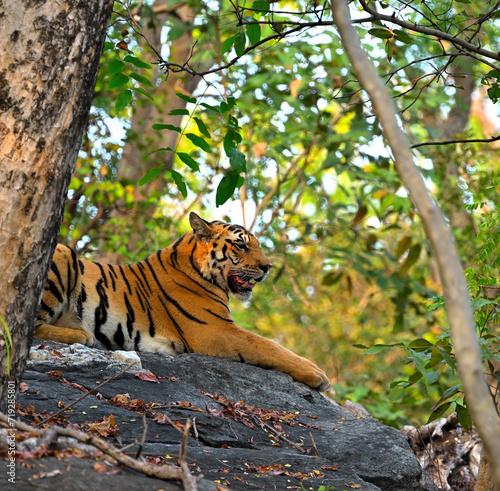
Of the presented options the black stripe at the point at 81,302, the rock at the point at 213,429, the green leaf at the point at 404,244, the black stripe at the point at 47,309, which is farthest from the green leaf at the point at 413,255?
the black stripe at the point at 47,309

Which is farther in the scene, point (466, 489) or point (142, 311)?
point (142, 311)

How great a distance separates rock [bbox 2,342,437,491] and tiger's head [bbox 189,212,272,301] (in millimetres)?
1083

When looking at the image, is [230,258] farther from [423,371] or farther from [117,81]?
[423,371]

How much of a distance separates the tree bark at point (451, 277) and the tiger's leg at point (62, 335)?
11.0 ft

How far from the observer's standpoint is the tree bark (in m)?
1.28

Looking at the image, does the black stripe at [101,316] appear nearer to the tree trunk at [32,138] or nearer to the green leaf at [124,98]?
the green leaf at [124,98]

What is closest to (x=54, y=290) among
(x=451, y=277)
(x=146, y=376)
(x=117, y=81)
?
(x=146, y=376)

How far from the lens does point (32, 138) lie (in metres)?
2.27

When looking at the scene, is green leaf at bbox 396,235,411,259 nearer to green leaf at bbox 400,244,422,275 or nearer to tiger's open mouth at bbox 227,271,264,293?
green leaf at bbox 400,244,422,275

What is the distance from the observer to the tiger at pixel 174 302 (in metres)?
4.66

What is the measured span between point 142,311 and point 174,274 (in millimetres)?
501

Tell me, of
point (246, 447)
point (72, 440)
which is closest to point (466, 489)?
point (246, 447)

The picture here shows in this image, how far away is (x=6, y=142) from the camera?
7.38ft

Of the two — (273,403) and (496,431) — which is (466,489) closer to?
(273,403)
